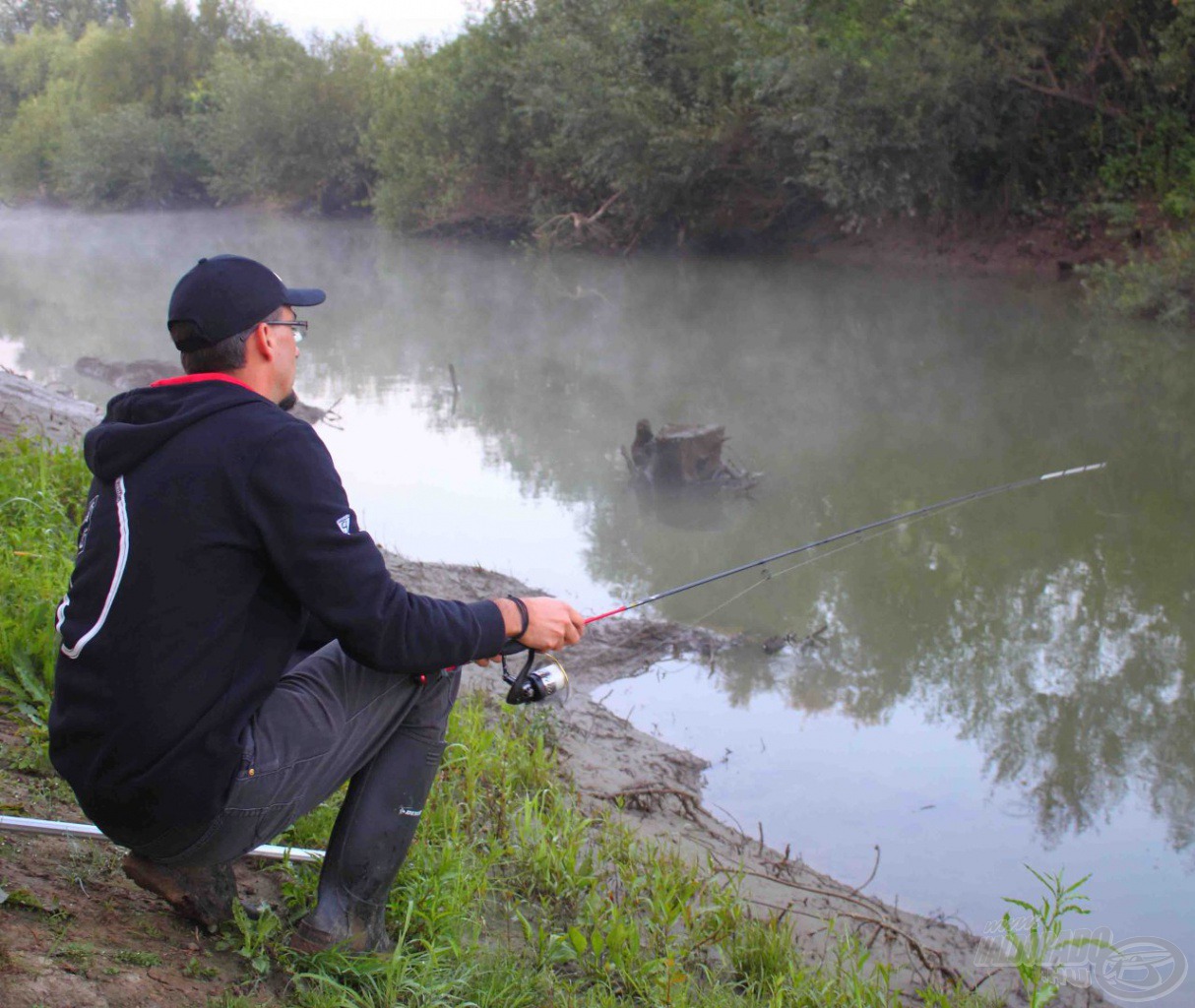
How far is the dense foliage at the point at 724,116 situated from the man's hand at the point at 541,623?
1354 centimetres

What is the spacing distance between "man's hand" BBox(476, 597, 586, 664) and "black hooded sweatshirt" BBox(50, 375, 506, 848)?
0.27 metres

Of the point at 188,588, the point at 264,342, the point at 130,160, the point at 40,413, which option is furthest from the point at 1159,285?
the point at 130,160

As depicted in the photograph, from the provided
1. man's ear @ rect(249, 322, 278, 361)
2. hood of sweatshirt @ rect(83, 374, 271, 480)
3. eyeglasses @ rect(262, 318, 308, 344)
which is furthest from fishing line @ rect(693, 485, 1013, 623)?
hood of sweatshirt @ rect(83, 374, 271, 480)

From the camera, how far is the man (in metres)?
1.89

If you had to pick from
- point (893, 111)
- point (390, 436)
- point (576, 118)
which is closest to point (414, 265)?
point (576, 118)

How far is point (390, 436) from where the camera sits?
32.1 feet

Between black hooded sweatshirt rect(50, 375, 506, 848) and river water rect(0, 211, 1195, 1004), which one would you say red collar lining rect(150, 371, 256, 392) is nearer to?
black hooded sweatshirt rect(50, 375, 506, 848)

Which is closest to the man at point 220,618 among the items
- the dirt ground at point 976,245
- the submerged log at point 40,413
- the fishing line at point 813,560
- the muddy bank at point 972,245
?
the fishing line at point 813,560

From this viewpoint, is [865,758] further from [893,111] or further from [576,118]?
[576,118]

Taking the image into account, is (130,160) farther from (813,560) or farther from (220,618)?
(220,618)

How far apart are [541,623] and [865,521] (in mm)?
5451

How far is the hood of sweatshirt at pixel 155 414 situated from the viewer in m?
1.91

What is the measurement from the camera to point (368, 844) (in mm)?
2287

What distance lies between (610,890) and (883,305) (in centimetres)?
1359
